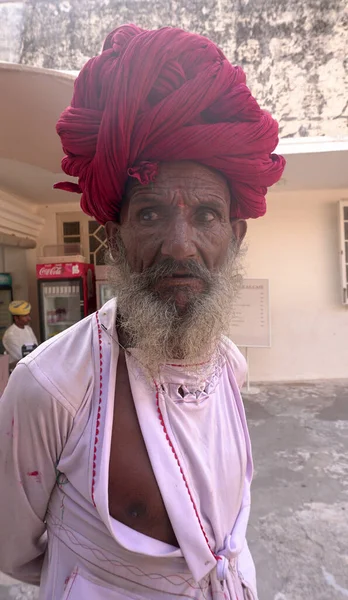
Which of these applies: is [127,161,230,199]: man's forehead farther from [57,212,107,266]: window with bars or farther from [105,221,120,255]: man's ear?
[57,212,107,266]: window with bars

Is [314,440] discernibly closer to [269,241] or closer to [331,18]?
[269,241]

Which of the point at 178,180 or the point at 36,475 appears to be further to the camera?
the point at 178,180

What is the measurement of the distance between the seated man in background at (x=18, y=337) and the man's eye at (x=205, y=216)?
4243 mm

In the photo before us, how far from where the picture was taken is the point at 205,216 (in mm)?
1075

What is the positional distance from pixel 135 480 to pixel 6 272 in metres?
6.10

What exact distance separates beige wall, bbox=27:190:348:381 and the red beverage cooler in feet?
8.30

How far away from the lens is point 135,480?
2.87 feet

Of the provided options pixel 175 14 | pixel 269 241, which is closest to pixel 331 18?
pixel 175 14

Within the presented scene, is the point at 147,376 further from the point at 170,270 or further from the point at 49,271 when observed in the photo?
the point at 49,271

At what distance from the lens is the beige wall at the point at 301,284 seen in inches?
230

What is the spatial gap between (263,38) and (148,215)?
5.13 metres

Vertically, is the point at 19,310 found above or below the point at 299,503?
above

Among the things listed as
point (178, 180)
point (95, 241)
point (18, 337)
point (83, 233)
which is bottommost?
point (18, 337)

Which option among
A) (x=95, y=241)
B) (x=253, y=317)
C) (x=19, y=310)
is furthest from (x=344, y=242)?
(x=19, y=310)
